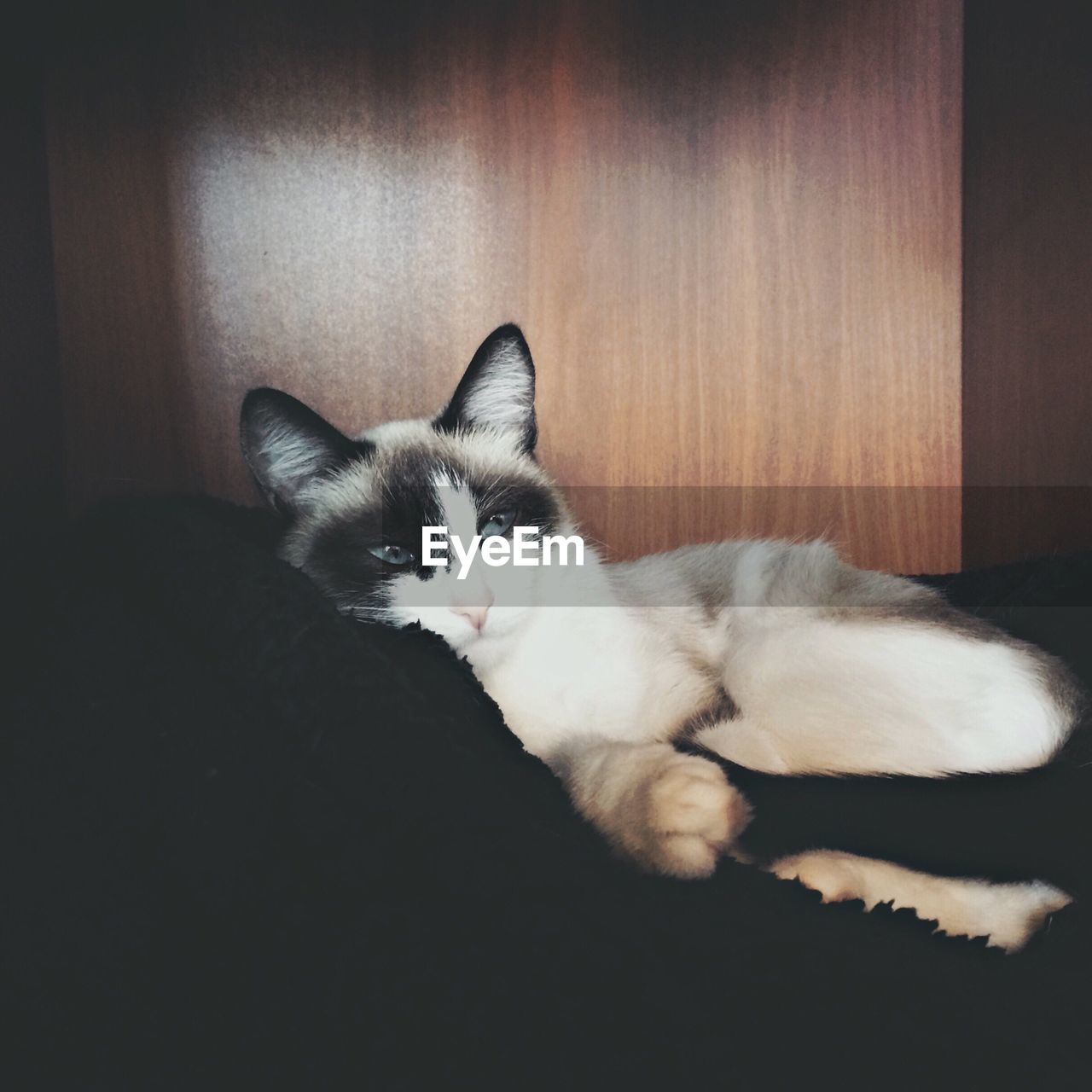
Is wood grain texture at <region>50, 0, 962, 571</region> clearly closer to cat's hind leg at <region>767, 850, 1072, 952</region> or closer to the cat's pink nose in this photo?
the cat's pink nose

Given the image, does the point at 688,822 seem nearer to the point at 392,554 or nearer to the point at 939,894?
the point at 939,894

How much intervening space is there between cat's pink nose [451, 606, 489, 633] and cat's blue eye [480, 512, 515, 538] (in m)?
0.12

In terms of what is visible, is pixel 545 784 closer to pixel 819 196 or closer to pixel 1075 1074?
pixel 1075 1074

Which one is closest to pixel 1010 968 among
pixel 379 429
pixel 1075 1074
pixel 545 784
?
pixel 1075 1074

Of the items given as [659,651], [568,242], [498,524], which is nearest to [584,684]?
[659,651]

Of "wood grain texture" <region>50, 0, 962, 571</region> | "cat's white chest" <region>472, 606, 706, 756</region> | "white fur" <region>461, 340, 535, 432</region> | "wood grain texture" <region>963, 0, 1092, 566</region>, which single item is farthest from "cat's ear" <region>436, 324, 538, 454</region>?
"wood grain texture" <region>963, 0, 1092, 566</region>

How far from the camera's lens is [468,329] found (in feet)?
5.16

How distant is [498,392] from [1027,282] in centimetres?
101

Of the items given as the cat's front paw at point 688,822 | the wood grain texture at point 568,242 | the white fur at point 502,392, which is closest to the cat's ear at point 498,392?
the white fur at point 502,392

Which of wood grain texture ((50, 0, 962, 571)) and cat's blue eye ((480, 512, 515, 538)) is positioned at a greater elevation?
wood grain texture ((50, 0, 962, 571))

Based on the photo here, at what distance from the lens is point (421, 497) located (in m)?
0.99

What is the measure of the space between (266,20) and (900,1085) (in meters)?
1.70

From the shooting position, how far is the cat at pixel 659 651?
72 cm

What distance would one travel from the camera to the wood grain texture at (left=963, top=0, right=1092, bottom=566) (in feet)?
4.41
